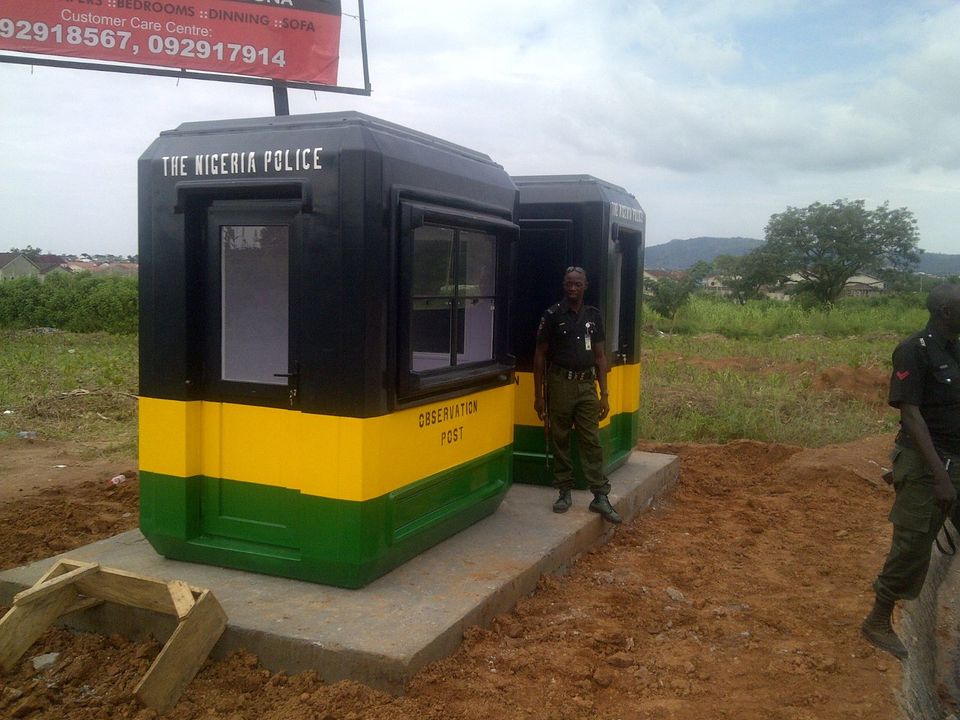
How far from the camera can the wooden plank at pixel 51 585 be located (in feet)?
12.7

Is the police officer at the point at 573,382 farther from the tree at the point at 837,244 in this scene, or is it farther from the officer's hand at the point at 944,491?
the tree at the point at 837,244

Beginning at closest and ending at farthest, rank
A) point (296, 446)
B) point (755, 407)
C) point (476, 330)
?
point (296, 446) < point (476, 330) < point (755, 407)

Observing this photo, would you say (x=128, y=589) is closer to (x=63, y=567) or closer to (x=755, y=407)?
(x=63, y=567)

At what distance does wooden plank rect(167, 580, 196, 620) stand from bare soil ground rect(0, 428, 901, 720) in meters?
0.37

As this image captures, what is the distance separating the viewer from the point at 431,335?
525cm

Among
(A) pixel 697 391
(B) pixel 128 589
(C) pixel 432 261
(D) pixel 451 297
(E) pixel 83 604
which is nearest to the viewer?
(B) pixel 128 589

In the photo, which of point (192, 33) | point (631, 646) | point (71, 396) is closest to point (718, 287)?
point (71, 396)

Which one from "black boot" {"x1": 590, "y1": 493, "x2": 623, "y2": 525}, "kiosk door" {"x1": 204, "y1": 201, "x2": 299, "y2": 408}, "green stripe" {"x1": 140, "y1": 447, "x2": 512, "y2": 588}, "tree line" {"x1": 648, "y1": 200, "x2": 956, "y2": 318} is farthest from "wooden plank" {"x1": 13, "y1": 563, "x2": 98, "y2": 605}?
"tree line" {"x1": 648, "y1": 200, "x2": 956, "y2": 318}

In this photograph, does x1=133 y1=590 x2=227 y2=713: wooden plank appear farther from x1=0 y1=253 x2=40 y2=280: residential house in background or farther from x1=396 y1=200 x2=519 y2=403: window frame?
x1=0 y1=253 x2=40 y2=280: residential house in background

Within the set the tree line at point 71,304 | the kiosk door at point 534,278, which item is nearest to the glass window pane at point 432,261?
the kiosk door at point 534,278

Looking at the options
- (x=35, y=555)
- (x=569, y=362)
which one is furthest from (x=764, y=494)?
(x=35, y=555)

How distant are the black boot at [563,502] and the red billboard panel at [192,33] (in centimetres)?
410

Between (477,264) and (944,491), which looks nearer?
(944,491)

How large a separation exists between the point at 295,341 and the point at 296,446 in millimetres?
554
